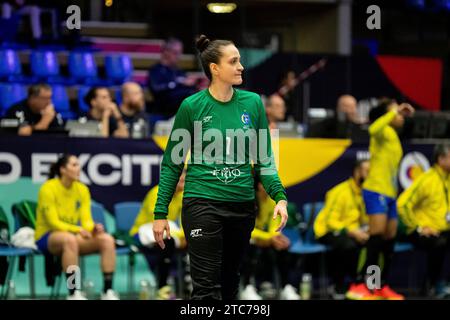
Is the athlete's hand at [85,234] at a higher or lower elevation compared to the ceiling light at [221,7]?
lower

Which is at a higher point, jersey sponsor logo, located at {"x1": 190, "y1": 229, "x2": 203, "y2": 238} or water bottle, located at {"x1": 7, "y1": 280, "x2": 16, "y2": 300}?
jersey sponsor logo, located at {"x1": 190, "y1": 229, "x2": 203, "y2": 238}

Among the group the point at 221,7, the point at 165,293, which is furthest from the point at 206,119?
the point at 221,7

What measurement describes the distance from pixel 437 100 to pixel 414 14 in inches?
80.0

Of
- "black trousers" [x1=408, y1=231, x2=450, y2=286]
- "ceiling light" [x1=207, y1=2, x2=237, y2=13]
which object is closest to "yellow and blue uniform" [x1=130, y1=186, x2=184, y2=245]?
"black trousers" [x1=408, y1=231, x2=450, y2=286]

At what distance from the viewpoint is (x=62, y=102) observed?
13258 mm

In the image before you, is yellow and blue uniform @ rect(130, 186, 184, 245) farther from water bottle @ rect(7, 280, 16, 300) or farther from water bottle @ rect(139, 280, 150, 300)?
water bottle @ rect(7, 280, 16, 300)

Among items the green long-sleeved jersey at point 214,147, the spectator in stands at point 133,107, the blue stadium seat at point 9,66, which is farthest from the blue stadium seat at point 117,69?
the green long-sleeved jersey at point 214,147

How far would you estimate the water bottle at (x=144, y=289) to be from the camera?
31.1 ft

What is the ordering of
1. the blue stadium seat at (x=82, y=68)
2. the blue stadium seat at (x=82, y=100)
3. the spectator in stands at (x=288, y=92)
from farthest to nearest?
1. the blue stadium seat at (x=82, y=68)
2. the blue stadium seat at (x=82, y=100)
3. the spectator in stands at (x=288, y=92)

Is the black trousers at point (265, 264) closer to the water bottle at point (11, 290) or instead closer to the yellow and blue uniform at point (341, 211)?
the yellow and blue uniform at point (341, 211)

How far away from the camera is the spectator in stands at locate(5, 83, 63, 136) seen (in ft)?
31.5

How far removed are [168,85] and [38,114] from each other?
305 cm

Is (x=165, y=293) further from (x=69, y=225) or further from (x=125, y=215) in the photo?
(x=69, y=225)

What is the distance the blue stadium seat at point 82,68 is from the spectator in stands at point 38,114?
14.1 ft
